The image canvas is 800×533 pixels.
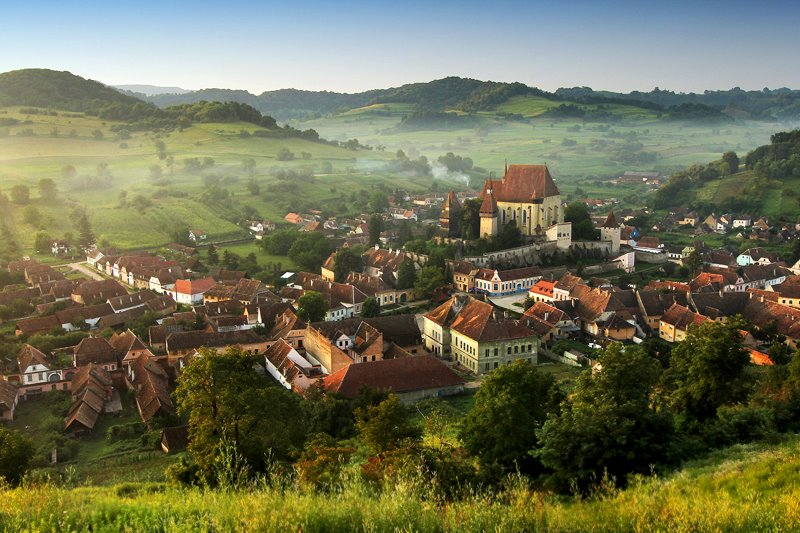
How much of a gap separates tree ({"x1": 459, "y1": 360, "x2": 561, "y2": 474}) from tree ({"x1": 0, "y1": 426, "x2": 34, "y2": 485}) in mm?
13197

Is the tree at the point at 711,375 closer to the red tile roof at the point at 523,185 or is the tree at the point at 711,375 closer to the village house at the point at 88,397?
the village house at the point at 88,397

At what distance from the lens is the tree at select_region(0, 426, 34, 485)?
20219 millimetres

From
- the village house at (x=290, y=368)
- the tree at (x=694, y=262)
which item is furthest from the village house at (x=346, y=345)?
the tree at (x=694, y=262)

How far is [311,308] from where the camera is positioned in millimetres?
42281

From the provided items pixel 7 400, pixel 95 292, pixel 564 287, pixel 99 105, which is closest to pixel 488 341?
pixel 564 287

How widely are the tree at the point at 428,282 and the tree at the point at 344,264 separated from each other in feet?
20.2

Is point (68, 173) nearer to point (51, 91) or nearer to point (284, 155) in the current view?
point (284, 155)

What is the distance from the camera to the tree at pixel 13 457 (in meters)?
20.2

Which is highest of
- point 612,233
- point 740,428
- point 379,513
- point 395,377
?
point 379,513

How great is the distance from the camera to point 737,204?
8600cm

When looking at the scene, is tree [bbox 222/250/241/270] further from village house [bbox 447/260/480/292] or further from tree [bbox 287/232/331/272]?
village house [bbox 447/260/480/292]

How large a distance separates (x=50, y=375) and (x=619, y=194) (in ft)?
332

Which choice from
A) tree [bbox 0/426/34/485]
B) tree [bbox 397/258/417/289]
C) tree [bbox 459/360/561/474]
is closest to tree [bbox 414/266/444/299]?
tree [bbox 397/258/417/289]

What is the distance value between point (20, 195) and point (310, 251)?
3784 cm
